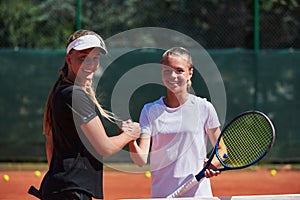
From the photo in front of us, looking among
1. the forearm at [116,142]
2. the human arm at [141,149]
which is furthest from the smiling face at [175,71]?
the forearm at [116,142]

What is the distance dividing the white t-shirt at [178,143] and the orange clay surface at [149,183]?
12.4 ft

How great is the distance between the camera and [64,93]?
301 centimetres

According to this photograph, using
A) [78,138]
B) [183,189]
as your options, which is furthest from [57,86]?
[183,189]

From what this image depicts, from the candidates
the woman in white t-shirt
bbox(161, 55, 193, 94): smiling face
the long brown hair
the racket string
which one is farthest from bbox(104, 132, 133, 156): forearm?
the racket string

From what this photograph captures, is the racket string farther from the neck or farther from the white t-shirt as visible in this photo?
the neck

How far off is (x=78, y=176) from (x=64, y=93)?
15.3 inches

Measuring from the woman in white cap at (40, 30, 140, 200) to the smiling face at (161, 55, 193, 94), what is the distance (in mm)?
576

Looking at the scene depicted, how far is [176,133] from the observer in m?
3.63

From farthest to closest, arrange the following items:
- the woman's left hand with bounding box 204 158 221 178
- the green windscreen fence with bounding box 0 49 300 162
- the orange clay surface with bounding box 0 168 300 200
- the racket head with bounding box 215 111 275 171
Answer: the green windscreen fence with bounding box 0 49 300 162, the orange clay surface with bounding box 0 168 300 200, the racket head with bounding box 215 111 275 171, the woman's left hand with bounding box 204 158 221 178

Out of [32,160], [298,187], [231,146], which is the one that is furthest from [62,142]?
[32,160]

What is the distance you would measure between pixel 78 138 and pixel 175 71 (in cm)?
83

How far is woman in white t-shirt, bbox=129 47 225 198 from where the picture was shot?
360 centimetres

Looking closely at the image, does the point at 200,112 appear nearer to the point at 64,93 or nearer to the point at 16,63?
the point at 64,93

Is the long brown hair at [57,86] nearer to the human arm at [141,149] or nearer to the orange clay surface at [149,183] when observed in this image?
the human arm at [141,149]
